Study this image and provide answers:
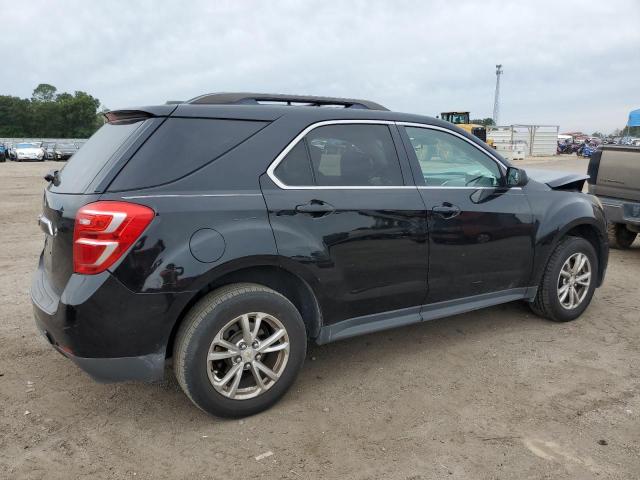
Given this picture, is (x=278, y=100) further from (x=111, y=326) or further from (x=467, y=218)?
(x=111, y=326)

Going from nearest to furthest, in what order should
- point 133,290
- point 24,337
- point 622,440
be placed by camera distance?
1. point 133,290
2. point 622,440
3. point 24,337

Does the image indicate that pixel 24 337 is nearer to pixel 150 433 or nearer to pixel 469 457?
pixel 150 433

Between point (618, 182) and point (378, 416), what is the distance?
5.27 meters

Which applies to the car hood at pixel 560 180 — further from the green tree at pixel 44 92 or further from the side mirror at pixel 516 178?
the green tree at pixel 44 92

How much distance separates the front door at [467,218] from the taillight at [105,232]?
6.16 ft

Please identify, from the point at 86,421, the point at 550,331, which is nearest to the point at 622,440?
the point at 550,331

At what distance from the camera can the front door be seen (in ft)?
11.9

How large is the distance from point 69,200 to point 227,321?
1.04m

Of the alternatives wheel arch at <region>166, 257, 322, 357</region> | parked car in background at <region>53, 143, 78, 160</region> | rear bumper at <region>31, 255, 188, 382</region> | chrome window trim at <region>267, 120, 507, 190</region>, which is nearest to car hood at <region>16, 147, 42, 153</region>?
parked car in background at <region>53, 143, 78, 160</region>

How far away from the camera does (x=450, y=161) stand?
12.7ft

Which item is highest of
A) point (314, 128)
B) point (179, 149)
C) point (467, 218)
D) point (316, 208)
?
point (314, 128)

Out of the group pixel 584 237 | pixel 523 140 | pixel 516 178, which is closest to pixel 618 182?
pixel 584 237

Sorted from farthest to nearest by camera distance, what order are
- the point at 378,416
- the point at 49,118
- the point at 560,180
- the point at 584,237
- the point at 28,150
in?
the point at 49,118 → the point at 28,150 → the point at 584,237 → the point at 560,180 → the point at 378,416

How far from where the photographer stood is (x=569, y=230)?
4.46 meters
